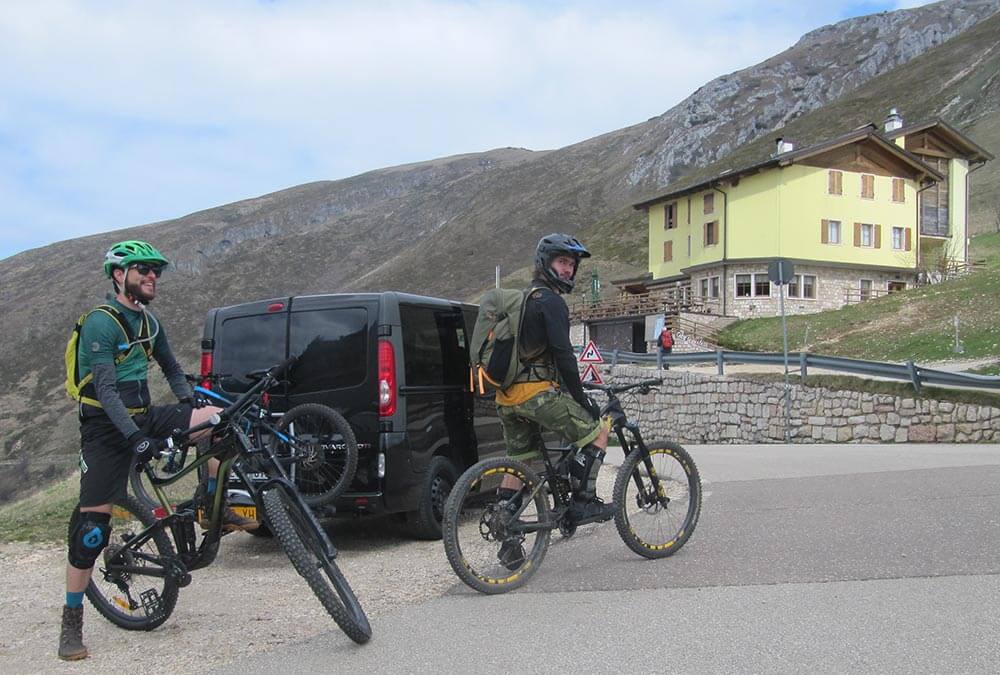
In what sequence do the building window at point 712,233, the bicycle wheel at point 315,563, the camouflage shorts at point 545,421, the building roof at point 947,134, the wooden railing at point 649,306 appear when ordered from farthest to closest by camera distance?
1. the building roof at point 947,134
2. the building window at point 712,233
3. the wooden railing at point 649,306
4. the camouflage shorts at point 545,421
5. the bicycle wheel at point 315,563

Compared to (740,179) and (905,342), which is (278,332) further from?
(740,179)

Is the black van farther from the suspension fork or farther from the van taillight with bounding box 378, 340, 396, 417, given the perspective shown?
the suspension fork

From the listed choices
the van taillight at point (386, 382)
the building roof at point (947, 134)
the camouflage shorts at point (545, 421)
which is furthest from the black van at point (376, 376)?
the building roof at point (947, 134)

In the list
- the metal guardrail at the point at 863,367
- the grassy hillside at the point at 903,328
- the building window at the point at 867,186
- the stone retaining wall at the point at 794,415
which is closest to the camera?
the metal guardrail at the point at 863,367

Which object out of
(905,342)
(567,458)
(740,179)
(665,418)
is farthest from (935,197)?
(567,458)

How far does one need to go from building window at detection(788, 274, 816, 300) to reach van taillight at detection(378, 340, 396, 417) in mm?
41122

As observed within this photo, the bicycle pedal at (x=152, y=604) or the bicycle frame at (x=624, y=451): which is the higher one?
the bicycle frame at (x=624, y=451)

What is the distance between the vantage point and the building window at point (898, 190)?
47844 mm

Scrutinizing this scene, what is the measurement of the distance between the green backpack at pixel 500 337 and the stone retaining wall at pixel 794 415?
13.0 meters

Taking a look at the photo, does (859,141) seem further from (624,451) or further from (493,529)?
(493,529)

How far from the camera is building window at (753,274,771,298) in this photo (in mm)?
45562

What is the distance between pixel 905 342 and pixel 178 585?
89.2ft

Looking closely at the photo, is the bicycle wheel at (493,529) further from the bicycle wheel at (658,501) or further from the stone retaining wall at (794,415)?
the stone retaining wall at (794,415)

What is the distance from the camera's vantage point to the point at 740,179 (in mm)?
47250
